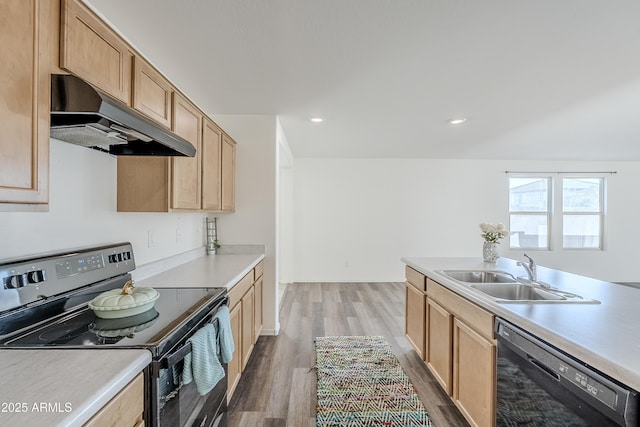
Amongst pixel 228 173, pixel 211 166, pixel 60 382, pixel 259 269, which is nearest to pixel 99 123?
pixel 60 382

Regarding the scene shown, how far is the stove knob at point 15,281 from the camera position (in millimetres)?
1075

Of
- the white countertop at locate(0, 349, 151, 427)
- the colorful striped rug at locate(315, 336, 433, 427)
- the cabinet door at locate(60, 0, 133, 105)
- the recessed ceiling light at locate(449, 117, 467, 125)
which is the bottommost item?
the colorful striped rug at locate(315, 336, 433, 427)

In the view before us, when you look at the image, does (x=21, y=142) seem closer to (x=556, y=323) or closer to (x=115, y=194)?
(x=115, y=194)

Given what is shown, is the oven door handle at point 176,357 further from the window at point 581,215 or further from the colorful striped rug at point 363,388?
the window at point 581,215

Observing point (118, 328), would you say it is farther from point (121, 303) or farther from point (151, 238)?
point (151, 238)

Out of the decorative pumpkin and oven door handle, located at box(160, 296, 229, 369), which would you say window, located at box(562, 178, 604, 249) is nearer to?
oven door handle, located at box(160, 296, 229, 369)

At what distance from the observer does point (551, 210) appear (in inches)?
229

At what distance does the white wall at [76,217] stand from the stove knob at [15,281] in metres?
0.12

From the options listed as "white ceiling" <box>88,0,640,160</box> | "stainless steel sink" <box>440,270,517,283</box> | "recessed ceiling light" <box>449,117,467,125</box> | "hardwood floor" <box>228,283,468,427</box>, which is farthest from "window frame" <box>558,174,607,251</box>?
"stainless steel sink" <box>440,270,517,283</box>

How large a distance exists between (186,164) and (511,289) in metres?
2.40

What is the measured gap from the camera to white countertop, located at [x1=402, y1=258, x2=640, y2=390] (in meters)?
0.91

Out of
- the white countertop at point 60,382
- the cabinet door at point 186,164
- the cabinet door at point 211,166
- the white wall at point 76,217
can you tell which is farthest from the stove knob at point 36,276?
the cabinet door at point 211,166

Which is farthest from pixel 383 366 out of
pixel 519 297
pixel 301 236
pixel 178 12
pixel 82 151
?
pixel 301 236

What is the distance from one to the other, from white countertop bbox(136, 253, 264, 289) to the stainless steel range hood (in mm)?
817
